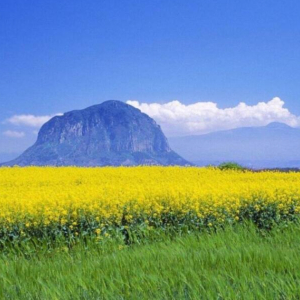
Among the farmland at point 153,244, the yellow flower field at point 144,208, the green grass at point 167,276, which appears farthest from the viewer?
the yellow flower field at point 144,208

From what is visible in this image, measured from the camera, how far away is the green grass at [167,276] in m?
4.09

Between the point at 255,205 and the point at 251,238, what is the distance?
2.08 meters

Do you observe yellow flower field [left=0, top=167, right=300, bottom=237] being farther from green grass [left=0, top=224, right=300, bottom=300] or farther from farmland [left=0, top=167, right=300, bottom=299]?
green grass [left=0, top=224, right=300, bottom=300]

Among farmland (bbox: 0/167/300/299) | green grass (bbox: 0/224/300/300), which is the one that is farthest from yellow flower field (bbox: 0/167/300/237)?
green grass (bbox: 0/224/300/300)

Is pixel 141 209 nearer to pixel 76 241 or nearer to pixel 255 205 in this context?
pixel 76 241

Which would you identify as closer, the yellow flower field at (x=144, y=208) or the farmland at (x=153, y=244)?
the farmland at (x=153, y=244)

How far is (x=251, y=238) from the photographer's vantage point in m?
7.54

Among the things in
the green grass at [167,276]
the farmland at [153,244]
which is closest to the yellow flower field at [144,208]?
the farmland at [153,244]

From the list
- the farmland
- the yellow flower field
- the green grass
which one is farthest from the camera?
the yellow flower field

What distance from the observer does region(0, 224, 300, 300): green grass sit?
4.09 m

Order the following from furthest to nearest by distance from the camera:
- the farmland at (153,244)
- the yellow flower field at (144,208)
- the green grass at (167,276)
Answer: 1. the yellow flower field at (144,208)
2. the farmland at (153,244)
3. the green grass at (167,276)

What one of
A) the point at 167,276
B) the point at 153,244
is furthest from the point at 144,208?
the point at 167,276

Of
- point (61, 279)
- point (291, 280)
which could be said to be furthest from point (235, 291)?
point (61, 279)

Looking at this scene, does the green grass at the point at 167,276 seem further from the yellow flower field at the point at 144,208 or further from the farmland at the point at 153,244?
the yellow flower field at the point at 144,208
